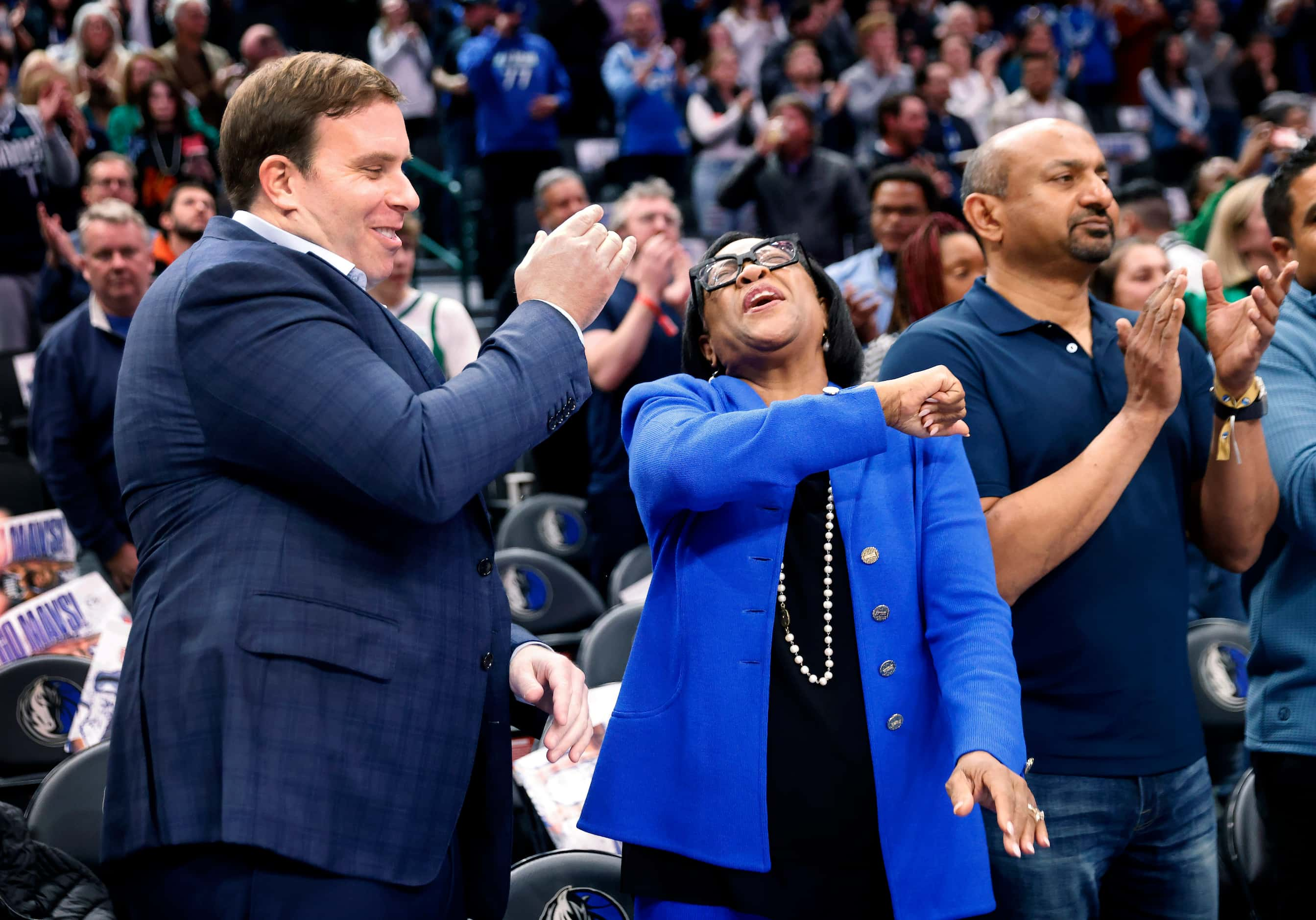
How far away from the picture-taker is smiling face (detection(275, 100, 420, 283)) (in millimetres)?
1520

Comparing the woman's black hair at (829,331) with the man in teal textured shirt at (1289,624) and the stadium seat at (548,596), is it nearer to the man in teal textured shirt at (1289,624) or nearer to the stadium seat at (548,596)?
the man in teal textured shirt at (1289,624)

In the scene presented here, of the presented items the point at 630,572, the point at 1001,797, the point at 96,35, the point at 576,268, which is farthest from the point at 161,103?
the point at 1001,797

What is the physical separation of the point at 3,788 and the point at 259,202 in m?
2.04

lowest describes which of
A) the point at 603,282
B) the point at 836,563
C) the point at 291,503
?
the point at 836,563

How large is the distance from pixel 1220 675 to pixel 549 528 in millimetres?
2373

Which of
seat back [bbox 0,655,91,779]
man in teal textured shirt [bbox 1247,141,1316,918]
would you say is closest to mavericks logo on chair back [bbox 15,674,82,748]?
seat back [bbox 0,655,91,779]

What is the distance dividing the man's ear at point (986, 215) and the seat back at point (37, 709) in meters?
2.18

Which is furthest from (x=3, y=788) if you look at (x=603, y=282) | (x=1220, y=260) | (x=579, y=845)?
(x=1220, y=260)

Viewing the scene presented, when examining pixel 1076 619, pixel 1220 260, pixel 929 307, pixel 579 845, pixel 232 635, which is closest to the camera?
pixel 232 635

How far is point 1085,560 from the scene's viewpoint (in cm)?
204

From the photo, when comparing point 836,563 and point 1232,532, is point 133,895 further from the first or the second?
point 1232,532

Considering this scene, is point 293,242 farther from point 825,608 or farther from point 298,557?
point 825,608

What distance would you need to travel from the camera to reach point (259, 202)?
1543 millimetres

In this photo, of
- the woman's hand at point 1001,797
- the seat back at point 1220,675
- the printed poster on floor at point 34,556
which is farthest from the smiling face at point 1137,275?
the printed poster on floor at point 34,556
